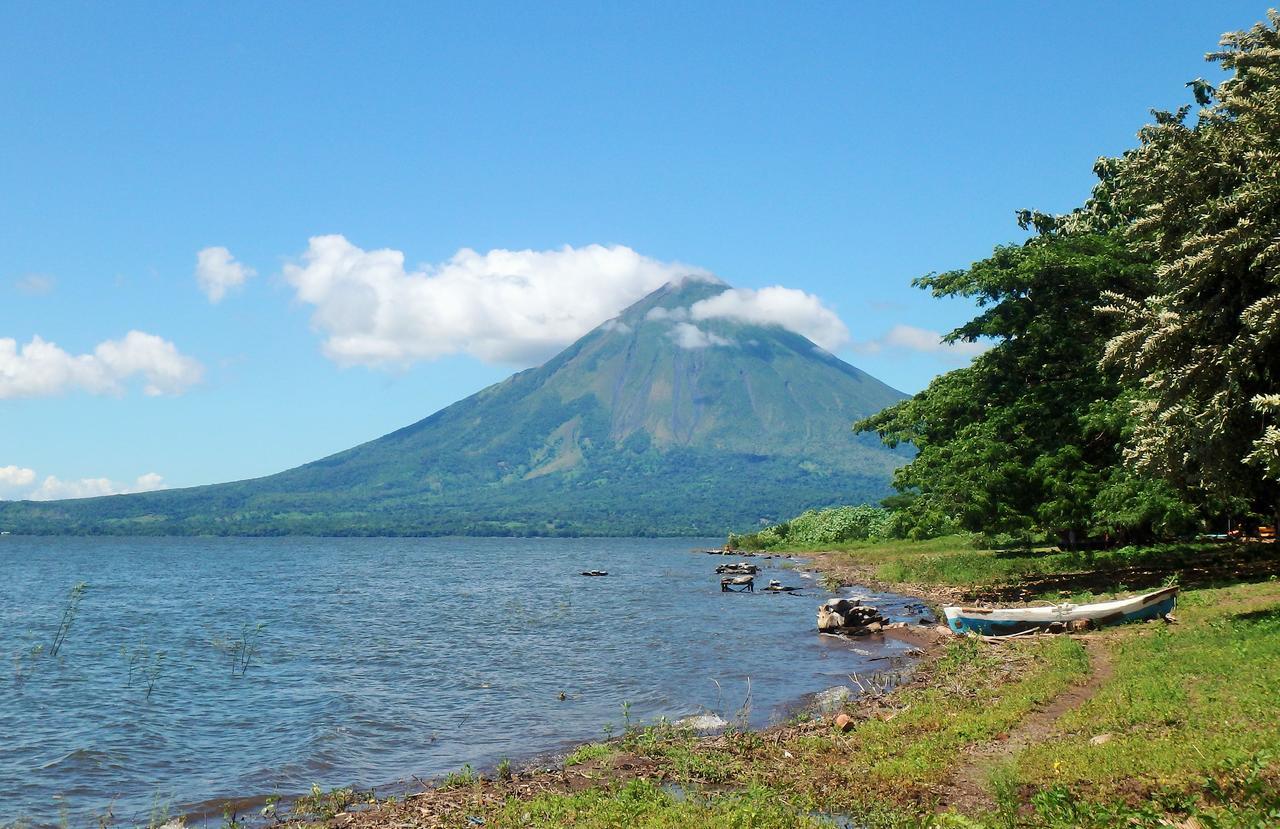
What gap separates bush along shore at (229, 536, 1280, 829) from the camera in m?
10.2

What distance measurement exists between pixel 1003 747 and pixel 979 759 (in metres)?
0.72

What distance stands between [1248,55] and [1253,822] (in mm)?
17491

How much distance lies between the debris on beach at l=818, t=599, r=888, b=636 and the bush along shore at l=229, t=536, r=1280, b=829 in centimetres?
948

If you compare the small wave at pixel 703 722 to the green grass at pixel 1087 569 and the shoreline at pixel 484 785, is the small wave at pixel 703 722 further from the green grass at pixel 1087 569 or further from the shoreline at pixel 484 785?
the green grass at pixel 1087 569

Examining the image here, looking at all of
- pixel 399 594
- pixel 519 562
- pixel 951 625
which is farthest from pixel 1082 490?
pixel 519 562

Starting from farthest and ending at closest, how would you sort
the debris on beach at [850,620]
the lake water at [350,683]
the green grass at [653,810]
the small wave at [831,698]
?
1. the debris on beach at [850,620]
2. the small wave at [831,698]
3. the lake water at [350,683]
4. the green grass at [653,810]

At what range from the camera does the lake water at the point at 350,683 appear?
16.7 m

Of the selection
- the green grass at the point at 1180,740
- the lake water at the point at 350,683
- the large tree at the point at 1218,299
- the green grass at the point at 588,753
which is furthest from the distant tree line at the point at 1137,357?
the green grass at the point at 588,753

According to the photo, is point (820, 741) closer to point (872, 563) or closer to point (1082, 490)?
Answer: point (1082, 490)

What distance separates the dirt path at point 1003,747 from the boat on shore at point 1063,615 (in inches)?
185

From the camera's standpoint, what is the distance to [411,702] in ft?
73.1

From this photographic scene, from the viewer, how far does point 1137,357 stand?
61.4 feet

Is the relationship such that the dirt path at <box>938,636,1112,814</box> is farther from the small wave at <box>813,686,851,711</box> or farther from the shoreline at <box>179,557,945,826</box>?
the small wave at <box>813,686,851,711</box>

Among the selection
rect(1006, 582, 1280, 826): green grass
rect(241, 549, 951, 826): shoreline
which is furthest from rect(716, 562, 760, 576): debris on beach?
rect(1006, 582, 1280, 826): green grass
